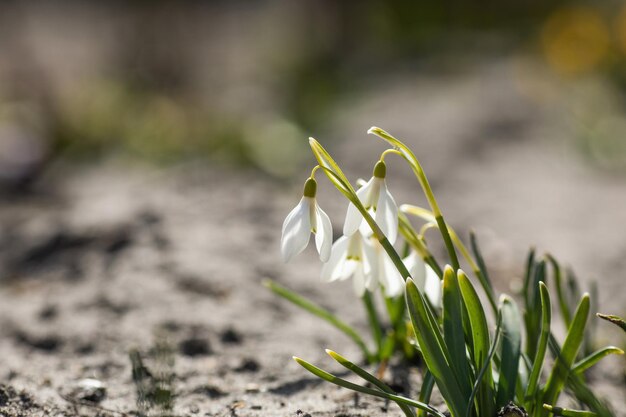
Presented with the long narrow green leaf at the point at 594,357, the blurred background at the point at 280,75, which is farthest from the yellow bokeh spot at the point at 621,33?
the long narrow green leaf at the point at 594,357

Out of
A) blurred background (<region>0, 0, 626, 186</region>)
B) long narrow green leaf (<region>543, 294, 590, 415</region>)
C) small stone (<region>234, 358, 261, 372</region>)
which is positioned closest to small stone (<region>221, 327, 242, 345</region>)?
small stone (<region>234, 358, 261, 372</region>)

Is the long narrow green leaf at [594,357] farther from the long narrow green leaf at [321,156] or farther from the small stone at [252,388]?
the small stone at [252,388]

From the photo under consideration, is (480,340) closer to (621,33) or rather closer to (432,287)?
(432,287)

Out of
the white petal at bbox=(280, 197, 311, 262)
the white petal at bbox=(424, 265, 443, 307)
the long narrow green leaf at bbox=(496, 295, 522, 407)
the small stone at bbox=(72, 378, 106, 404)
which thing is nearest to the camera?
the white petal at bbox=(280, 197, 311, 262)

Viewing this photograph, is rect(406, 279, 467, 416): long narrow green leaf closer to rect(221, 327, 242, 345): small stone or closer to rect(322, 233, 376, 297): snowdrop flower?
rect(322, 233, 376, 297): snowdrop flower

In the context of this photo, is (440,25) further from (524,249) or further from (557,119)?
(524,249)

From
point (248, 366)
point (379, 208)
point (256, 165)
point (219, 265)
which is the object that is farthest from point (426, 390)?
point (256, 165)
